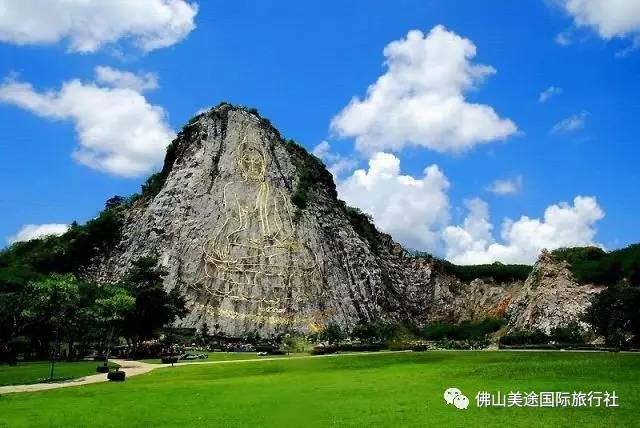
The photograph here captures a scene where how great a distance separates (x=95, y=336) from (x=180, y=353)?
8477 millimetres

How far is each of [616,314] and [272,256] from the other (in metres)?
49.8

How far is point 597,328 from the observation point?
59.4 metres

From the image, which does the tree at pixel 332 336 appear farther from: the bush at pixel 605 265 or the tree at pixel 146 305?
the bush at pixel 605 265

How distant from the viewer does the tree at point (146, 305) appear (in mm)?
62500

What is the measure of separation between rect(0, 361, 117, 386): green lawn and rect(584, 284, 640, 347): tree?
4165 centimetres

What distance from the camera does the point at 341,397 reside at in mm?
25344

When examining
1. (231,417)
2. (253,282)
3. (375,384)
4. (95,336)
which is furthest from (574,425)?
(253,282)

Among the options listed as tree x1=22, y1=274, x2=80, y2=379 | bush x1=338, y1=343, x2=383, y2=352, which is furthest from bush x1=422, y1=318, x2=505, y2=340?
tree x1=22, y1=274, x2=80, y2=379

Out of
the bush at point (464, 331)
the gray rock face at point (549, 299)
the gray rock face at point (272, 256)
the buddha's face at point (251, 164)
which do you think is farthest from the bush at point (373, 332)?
the buddha's face at point (251, 164)

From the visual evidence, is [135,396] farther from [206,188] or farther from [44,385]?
[206,188]

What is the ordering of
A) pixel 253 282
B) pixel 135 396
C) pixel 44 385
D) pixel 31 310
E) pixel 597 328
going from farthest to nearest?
1. pixel 253 282
2. pixel 597 328
3. pixel 31 310
4. pixel 44 385
5. pixel 135 396

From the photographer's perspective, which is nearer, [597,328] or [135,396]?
[135,396]

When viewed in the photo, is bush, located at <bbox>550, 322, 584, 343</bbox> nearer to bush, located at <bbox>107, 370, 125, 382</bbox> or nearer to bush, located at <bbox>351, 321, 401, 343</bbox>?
bush, located at <bbox>351, 321, 401, 343</bbox>

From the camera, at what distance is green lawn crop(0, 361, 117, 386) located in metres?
40.2
